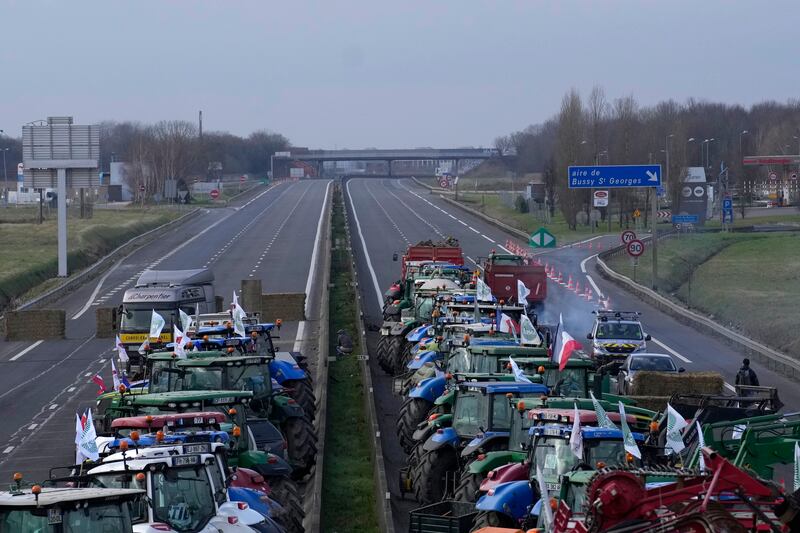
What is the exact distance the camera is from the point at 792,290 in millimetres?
57094

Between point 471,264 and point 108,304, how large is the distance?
1918cm

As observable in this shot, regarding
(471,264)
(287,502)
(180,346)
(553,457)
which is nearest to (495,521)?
(553,457)

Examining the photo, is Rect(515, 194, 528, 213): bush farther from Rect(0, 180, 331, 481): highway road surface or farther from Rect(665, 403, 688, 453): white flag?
Rect(665, 403, 688, 453): white flag

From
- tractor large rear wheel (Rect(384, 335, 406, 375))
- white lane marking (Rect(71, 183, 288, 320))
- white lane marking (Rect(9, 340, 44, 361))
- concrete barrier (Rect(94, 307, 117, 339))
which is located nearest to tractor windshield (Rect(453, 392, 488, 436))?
tractor large rear wheel (Rect(384, 335, 406, 375))

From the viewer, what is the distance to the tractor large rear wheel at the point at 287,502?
1398 centimetres

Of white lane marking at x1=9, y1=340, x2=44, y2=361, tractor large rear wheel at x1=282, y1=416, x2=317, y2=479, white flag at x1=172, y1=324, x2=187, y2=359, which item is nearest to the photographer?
tractor large rear wheel at x1=282, y1=416, x2=317, y2=479

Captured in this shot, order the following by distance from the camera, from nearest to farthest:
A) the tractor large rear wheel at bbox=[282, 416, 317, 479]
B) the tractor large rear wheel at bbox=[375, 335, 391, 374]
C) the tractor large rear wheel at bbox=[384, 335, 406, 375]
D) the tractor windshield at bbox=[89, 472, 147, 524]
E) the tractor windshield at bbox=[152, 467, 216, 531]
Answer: the tractor windshield at bbox=[89, 472, 147, 524]
the tractor windshield at bbox=[152, 467, 216, 531]
the tractor large rear wheel at bbox=[282, 416, 317, 479]
the tractor large rear wheel at bbox=[384, 335, 406, 375]
the tractor large rear wheel at bbox=[375, 335, 391, 374]

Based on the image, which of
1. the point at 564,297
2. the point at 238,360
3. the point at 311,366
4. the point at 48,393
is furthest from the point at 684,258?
the point at 238,360

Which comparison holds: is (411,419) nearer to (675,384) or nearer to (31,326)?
(675,384)

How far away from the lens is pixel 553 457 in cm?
1348

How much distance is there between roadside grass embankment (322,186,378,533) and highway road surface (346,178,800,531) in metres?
0.42

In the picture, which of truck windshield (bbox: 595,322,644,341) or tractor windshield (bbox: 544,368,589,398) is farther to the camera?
truck windshield (bbox: 595,322,644,341)

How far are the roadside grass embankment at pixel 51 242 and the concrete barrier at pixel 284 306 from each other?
51.2 ft

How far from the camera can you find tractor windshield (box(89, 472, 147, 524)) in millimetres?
11680
